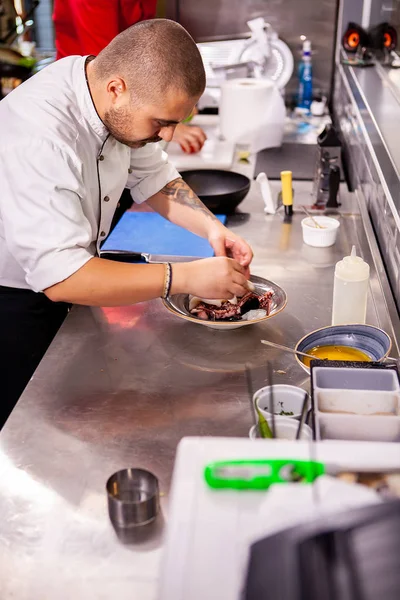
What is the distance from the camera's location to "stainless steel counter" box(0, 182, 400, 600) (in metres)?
1.13

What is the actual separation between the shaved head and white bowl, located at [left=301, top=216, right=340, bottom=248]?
2.63 feet

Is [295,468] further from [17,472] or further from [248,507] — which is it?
[17,472]

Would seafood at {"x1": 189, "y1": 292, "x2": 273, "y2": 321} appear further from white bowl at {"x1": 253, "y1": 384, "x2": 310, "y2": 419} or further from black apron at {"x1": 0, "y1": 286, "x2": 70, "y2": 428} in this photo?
black apron at {"x1": 0, "y1": 286, "x2": 70, "y2": 428}

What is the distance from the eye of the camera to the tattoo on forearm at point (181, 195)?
2.25 metres

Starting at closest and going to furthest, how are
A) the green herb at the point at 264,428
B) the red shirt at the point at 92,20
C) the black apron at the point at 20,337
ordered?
1. the green herb at the point at 264,428
2. the black apron at the point at 20,337
3. the red shirt at the point at 92,20

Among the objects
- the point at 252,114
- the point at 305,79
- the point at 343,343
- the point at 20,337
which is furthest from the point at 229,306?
the point at 305,79

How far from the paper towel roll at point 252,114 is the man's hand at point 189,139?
26cm

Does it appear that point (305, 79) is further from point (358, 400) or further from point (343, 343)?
point (358, 400)

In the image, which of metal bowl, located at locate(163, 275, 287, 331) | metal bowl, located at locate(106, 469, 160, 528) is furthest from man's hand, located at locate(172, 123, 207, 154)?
metal bowl, located at locate(106, 469, 160, 528)

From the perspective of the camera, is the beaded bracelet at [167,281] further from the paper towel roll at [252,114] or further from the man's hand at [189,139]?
the paper towel roll at [252,114]

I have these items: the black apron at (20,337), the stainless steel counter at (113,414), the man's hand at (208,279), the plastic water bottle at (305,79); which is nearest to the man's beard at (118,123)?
the man's hand at (208,279)

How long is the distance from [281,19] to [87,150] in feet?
8.75

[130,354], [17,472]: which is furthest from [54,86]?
[17,472]

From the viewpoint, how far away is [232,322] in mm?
1755
